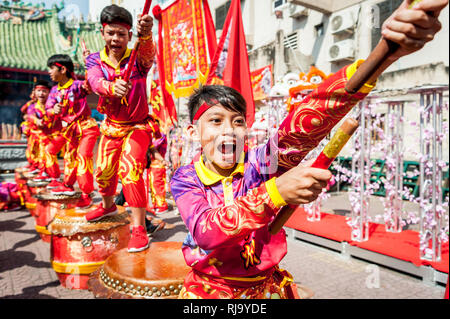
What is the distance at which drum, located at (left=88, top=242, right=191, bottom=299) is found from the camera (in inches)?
80.5

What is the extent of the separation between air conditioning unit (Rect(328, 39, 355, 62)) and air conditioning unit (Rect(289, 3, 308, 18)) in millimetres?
2458

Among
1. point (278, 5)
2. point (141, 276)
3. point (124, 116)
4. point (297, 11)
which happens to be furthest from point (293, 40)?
point (141, 276)

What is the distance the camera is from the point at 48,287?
342 cm

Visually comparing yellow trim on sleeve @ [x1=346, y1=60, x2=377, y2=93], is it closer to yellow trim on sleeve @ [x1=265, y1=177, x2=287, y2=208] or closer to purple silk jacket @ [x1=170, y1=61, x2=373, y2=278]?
purple silk jacket @ [x1=170, y1=61, x2=373, y2=278]

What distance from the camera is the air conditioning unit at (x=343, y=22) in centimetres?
1216

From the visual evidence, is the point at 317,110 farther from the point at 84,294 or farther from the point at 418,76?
the point at 418,76

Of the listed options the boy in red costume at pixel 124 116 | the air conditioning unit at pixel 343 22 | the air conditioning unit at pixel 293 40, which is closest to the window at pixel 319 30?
the air conditioning unit at pixel 343 22

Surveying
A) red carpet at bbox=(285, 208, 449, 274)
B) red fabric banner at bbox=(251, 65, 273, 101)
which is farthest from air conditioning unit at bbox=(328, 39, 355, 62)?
red carpet at bbox=(285, 208, 449, 274)

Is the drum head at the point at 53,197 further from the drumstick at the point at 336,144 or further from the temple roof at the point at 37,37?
the temple roof at the point at 37,37

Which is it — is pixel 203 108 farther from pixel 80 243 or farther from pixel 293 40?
pixel 293 40

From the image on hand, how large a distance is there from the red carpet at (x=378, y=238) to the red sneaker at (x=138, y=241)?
9.31 ft

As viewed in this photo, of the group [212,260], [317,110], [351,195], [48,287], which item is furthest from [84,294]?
[351,195]

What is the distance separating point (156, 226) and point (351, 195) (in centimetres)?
287

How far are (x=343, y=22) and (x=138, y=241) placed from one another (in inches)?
489
